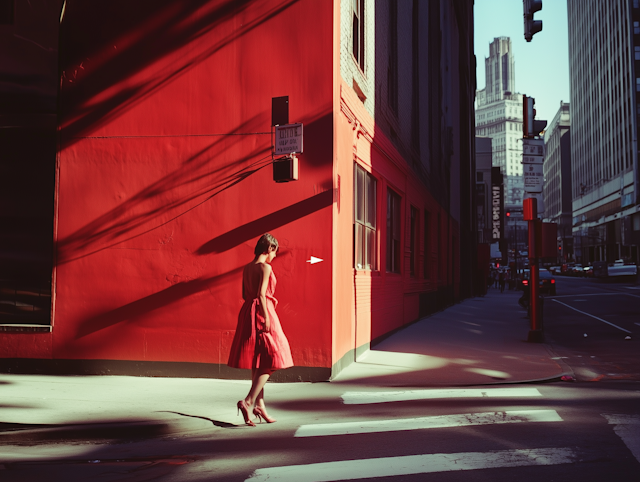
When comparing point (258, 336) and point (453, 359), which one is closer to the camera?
point (258, 336)

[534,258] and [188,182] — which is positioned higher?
[188,182]

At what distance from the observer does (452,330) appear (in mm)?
17234

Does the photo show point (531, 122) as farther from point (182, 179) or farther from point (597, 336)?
point (182, 179)

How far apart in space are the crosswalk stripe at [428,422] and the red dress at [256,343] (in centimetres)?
72

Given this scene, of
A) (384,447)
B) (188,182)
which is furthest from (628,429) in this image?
(188,182)

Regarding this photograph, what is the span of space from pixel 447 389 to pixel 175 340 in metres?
4.02

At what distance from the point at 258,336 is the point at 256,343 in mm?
72

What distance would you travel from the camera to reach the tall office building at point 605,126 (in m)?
93.1

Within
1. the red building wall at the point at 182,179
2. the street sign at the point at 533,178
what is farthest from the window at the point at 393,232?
the street sign at the point at 533,178

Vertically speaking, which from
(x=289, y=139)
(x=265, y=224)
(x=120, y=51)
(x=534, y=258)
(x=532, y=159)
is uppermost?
(x=532, y=159)

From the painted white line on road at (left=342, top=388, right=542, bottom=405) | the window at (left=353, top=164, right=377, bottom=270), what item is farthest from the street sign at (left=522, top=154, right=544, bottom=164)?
the painted white line on road at (left=342, top=388, right=542, bottom=405)

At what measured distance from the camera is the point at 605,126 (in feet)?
360

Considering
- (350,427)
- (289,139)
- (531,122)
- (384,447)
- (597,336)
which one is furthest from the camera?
(531,122)

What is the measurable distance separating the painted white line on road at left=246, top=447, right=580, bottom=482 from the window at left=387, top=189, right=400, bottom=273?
10452mm
